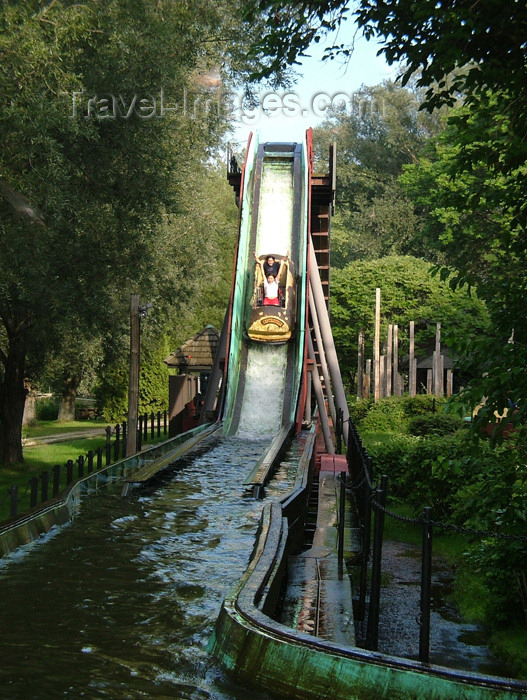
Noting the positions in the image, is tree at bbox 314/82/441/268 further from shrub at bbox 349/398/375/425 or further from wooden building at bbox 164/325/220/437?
wooden building at bbox 164/325/220/437

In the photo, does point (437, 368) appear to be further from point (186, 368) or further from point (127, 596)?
point (127, 596)

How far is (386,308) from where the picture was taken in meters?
44.9

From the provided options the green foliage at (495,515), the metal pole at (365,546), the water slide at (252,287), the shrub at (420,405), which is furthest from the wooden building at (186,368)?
the metal pole at (365,546)

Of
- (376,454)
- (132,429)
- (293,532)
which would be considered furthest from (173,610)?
(132,429)

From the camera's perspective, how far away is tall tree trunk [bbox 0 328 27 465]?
2200 centimetres

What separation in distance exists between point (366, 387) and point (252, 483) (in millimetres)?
28874

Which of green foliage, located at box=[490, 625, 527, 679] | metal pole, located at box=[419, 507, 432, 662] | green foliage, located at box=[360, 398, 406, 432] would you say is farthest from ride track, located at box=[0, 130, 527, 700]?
green foliage, located at box=[360, 398, 406, 432]

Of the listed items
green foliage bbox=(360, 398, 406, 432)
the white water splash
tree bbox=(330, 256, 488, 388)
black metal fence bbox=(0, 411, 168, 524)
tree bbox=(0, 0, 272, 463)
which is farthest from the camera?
tree bbox=(330, 256, 488, 388)

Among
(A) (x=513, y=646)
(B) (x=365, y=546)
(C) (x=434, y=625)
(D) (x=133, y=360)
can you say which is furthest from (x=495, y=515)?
(D) (x=133, y=360)

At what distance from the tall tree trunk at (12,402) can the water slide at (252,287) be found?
5055 mm

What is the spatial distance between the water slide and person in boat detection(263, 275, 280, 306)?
0.45m

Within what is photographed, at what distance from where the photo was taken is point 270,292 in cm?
2192

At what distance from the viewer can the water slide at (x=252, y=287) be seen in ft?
64.6

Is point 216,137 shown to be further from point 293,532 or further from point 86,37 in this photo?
point 293,532
